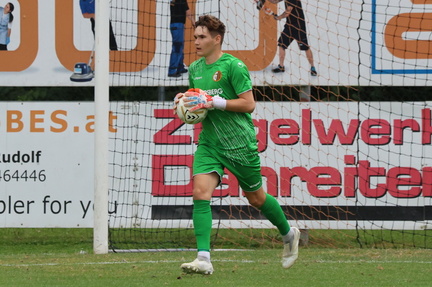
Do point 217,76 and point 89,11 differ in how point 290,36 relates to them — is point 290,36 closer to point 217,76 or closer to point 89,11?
point 89,11

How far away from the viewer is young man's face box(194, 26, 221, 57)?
7.43 metres

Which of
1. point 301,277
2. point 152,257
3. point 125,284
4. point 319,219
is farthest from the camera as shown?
point 319,219

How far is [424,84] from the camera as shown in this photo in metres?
11.7

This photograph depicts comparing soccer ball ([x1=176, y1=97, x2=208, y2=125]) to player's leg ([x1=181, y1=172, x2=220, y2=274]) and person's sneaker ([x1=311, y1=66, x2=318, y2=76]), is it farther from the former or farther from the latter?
person's sneaker ([x1=311, y1=66, x2=318, y2=76])

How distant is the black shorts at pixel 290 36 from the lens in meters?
11.9

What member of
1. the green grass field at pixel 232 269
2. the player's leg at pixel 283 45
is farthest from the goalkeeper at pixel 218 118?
the player's leg at pixel 283 45

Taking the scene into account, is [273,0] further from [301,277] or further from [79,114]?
[301,277]

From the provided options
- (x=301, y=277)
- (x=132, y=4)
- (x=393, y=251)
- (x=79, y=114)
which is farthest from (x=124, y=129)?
(x=301, y=277)

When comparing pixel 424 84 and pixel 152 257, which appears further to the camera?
pixel 424 84

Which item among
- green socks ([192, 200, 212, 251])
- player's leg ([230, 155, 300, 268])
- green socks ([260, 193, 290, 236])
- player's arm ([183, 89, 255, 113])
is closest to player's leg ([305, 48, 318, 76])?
player's leg ([230, 155, 300, 268])

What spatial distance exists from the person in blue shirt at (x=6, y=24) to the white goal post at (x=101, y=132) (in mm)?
2545

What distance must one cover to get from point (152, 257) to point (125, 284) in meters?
2.84

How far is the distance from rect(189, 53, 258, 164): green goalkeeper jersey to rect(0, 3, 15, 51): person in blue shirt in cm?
540

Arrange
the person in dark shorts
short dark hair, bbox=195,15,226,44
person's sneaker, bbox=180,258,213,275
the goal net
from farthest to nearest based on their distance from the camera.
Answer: the person in dark shorts, the goal net, short dark hair, bbox=195,15,226,44, person's sneaker, bbox=180,258,213,275
